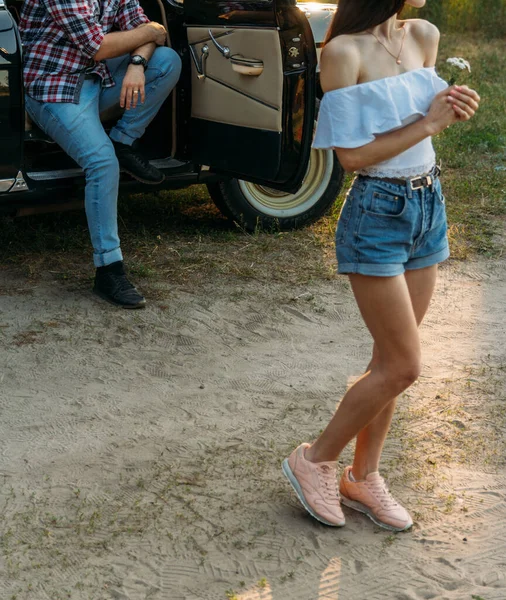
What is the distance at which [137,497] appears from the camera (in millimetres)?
2984

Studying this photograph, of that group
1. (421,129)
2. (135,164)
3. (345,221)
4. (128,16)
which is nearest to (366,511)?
(345,221)

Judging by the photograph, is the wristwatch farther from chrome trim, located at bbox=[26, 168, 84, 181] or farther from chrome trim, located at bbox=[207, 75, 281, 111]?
chrome trim, located at bbox=[26, 168, 84, 181]

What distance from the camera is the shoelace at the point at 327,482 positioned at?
113 inches

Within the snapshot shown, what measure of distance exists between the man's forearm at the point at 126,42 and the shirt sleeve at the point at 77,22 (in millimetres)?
69

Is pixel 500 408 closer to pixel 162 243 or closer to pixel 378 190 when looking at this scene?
pixel 378 190

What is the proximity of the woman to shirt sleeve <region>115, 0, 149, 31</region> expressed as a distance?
234 cm

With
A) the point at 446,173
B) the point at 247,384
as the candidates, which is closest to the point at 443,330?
the point at 247,384

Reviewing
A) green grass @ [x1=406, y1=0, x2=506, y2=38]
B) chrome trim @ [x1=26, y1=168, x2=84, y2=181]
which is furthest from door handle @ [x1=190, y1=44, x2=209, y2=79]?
green grass @ [x1=406, y1=0, x2=506, y2=38]

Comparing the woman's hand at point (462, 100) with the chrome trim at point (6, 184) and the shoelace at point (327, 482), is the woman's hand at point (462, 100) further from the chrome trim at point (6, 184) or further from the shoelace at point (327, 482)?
the chrome trim at point (6, 184)

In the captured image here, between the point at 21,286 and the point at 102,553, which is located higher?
the point at 102,553

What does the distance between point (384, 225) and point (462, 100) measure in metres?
0.41

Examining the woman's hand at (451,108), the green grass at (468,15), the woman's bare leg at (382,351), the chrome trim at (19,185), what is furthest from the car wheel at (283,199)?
the green grass at (468,15)

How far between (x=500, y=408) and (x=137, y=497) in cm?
159

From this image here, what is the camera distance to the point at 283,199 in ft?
18.6
